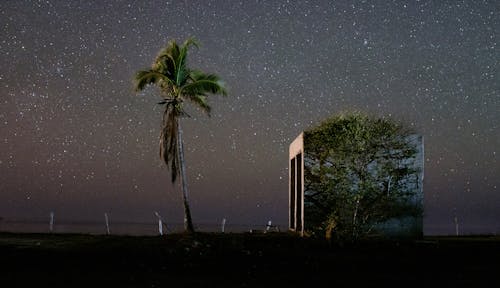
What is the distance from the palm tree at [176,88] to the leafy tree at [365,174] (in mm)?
7601

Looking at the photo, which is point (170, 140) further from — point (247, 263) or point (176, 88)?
point (247, 263)

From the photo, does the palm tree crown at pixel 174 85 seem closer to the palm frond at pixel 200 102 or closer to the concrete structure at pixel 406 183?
the palm frond at pixel 200 102

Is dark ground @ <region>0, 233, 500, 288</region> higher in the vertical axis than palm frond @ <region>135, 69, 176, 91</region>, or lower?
lower

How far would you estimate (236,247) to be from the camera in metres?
23.5

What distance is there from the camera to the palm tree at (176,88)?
30.8 metres

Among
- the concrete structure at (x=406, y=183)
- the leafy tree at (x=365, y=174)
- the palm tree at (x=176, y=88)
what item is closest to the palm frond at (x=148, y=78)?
the palm tree at (x=176, y=88)

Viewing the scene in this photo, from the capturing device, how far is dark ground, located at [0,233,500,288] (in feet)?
50.9

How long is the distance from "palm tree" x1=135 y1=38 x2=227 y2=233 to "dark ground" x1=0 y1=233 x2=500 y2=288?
635 centimetres

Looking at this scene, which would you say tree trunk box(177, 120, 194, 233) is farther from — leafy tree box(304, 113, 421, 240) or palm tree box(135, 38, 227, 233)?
leafy tree box(304, 113, 421, 240)

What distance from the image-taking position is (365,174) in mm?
25109

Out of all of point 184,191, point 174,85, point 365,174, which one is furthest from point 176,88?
point 365,174

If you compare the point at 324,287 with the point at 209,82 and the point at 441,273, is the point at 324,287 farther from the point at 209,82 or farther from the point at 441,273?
the point at 209,82

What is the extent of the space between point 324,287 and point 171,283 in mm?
3713

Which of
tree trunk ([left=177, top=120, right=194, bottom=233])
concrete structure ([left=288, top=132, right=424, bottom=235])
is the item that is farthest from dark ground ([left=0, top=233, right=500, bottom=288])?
tree trunk ([left=177, top=120, right=194, bottom=233])
